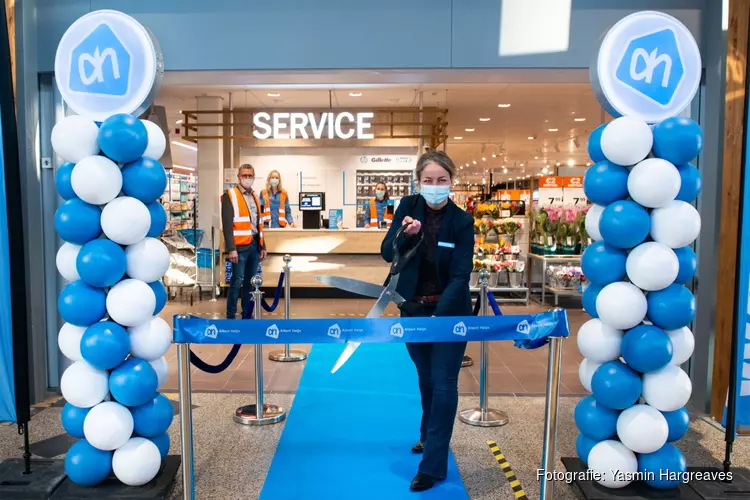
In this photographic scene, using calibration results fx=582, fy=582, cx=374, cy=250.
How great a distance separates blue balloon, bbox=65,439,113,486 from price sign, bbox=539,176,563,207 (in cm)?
754

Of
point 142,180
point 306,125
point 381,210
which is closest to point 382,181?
point 381,210

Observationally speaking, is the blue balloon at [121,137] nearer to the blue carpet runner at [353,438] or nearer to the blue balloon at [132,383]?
the blue balloon at [132,383]

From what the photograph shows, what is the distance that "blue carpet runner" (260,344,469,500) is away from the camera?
295 centimetres

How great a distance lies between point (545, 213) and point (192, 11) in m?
6.01

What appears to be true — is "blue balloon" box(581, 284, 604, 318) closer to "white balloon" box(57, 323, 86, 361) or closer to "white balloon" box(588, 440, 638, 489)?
"white balloon" box(588, 440, 638, 489)

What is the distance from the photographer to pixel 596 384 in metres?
2.85

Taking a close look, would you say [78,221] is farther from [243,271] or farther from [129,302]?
[243,271]

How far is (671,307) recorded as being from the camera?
274 centimetres

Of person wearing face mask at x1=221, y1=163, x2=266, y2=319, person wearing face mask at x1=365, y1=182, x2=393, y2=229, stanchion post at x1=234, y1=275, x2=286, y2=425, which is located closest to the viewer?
stanchion post at x1=234, y1=275, x2=286, y2=425

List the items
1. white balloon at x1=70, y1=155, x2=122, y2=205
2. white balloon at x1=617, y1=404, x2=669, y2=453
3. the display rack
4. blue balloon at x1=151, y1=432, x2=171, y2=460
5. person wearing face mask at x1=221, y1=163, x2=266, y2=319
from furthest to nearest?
the display rack, person wearing face mask at x1=221, y1=163, x2=266, y2=319, blue balloon at x1=151, y1=432, x2=171, y2=460, white balloon at x1=617, y1=404, x2=669, y2=453, white balloon at x1=70, y1=155, x2=122, y2=205

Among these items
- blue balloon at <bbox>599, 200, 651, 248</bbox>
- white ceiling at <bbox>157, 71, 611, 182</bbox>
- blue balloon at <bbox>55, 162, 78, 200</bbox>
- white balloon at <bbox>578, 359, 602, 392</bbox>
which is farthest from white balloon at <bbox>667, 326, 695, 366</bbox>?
blue balloon at <bbox>55, 162, 78, 200</bbox>

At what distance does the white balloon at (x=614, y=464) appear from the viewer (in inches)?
110

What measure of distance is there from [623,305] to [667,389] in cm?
46

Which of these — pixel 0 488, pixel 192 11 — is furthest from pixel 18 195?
pixel 192 11
